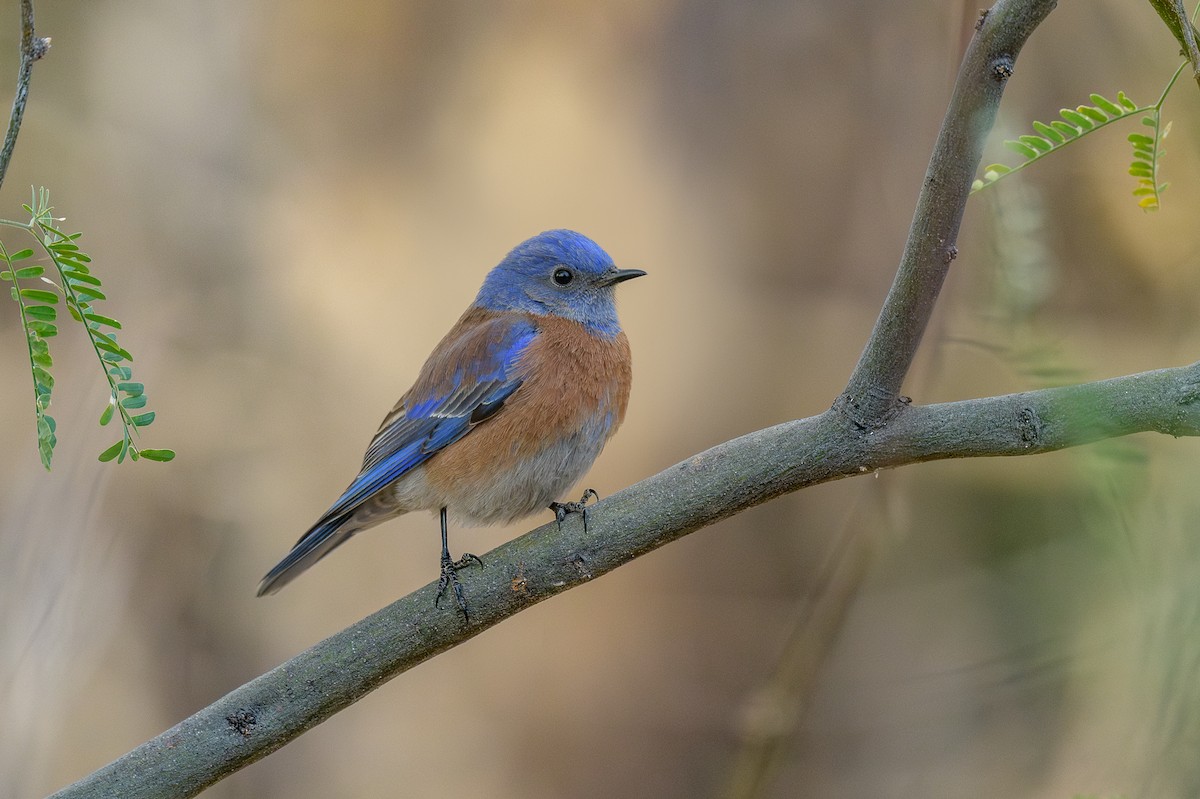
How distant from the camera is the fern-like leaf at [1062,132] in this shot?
188 cm

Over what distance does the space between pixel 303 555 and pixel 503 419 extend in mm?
832

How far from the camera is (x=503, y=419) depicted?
12.2 feet

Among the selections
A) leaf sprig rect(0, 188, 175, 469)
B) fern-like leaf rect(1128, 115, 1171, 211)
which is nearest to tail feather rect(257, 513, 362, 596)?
leaf sprig rect(0, 188, 175, 469)

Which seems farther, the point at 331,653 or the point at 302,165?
the point at 302,165

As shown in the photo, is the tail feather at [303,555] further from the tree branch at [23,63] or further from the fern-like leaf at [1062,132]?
the fern-like leaf at [1062,132]

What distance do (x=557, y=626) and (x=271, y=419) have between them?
1.83m

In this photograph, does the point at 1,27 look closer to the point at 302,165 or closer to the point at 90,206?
the point at 90,206

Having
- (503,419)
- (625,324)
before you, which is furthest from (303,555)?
(625,324)

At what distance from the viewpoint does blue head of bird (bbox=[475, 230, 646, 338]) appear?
4.16 m

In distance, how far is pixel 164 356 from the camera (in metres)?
5.46

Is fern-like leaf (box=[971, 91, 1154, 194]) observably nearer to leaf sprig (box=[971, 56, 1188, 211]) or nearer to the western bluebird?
leaf sprig (box=[971, 56, 1188, 211])

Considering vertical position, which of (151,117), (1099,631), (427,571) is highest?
(151,117)

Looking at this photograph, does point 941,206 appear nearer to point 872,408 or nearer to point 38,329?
point 872,408

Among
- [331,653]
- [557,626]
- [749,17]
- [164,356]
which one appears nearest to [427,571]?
[557,626]
